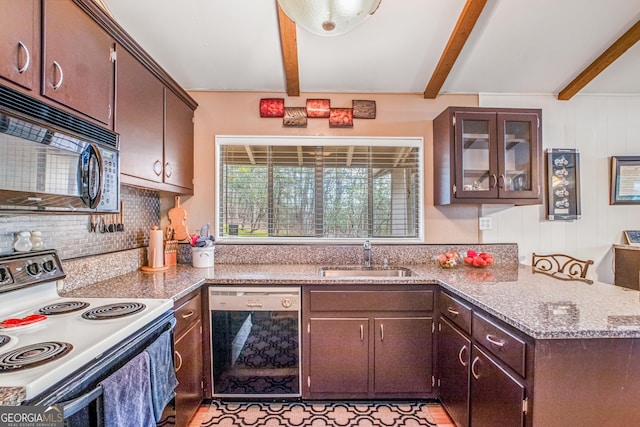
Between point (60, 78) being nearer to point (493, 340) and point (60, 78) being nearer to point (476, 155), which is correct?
point (493, 340)

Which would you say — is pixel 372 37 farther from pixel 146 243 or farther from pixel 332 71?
pixel 146 243

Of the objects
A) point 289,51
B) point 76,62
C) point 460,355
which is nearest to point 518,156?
point 460,355

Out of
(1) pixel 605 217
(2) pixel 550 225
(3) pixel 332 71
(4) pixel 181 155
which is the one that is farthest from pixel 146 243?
(1) pixel 605 217

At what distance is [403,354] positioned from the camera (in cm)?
204

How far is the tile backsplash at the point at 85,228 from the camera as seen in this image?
1.42 metres

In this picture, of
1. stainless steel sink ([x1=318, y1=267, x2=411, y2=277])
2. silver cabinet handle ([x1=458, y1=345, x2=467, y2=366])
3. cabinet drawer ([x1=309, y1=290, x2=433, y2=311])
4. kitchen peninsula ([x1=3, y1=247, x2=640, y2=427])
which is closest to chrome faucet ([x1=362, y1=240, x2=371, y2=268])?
stainless steel sink ([x1=318, y1=267, x2=411, y2=277])

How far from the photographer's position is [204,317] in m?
2.03

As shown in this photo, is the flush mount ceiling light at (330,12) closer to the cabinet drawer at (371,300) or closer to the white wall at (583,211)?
the cabinet drawer at (371,300)

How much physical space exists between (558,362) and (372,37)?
2.12 metres

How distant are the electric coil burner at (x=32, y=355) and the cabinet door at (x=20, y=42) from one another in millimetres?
894

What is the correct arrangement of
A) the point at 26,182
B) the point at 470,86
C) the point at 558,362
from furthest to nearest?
1. the point at 470,86
2. the point at 558,362
3. the point at 26,182

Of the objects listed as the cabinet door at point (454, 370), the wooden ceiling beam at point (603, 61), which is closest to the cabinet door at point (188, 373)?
the cabinet door at point (454, 370)

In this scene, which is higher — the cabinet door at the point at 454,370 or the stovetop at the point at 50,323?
the stovetop at the point at 50,323

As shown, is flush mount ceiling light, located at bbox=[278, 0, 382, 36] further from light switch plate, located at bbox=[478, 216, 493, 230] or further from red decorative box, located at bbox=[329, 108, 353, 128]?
light switch plate, located at bbox=[478, 216, 493, 230]
